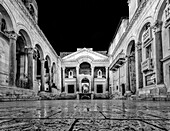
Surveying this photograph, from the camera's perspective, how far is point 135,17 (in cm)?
1694

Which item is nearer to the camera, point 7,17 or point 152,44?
point 7,17

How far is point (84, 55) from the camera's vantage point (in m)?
39.2

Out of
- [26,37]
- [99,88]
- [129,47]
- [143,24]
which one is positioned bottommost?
[99,88]

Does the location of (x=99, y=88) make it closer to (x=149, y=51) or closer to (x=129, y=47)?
(x=129, y=47)

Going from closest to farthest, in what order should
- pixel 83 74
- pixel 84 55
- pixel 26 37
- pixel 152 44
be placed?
1. pixel 152 44
2. pixel 26 37
3. pixel 84 55
4. pixel 83 74

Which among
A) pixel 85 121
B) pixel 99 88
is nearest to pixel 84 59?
pixel 99 88

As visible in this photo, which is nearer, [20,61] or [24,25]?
[24,25]

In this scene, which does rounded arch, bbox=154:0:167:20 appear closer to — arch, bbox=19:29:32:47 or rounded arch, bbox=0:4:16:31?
rounded arch, bbox=0:4:16:31

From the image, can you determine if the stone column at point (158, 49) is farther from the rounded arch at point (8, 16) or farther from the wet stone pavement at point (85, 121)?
the wet stone pavement at point (85, 121)

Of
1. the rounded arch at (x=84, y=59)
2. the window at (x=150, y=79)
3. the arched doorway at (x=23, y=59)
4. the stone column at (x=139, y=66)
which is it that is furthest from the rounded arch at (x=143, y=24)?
the rounded arch at (x=84, y=59)

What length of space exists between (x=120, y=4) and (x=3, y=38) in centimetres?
1451

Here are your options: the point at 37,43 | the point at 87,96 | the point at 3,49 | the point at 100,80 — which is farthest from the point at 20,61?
the point at 100,80

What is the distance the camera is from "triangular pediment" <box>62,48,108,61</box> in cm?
3874

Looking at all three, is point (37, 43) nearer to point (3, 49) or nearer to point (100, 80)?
point (3, 49)
